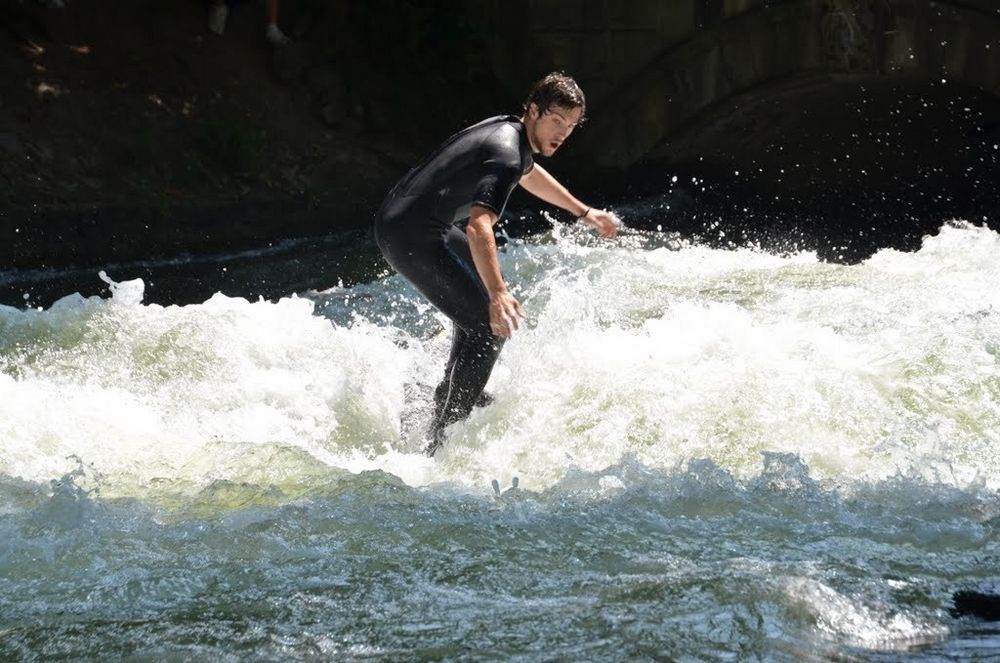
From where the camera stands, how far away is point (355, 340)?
7676mm

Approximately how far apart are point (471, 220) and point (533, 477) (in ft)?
3.56

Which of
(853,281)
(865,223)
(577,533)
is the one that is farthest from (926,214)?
(577,533)

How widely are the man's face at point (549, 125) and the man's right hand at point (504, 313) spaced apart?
0.65 m

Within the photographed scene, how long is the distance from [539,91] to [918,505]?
81.2 inches

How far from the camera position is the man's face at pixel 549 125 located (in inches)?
237

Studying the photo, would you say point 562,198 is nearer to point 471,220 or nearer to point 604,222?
point 604,222

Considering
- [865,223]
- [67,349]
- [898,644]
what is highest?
[865,223]

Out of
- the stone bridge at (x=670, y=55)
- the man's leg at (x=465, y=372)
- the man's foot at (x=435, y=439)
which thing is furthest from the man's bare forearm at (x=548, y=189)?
the stone bridge at (x=670, y=55)

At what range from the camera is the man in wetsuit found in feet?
19.0

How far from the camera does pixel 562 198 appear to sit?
6633mm

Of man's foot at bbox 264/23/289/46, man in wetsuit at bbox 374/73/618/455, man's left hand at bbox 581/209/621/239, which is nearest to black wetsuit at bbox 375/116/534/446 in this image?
man in wetsuit at bbox 374/73/618/455

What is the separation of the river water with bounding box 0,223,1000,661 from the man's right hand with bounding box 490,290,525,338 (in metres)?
0.57

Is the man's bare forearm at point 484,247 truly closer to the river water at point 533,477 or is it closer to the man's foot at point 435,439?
the river water at point 533,477

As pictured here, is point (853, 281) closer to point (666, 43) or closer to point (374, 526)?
point (374, 526)
